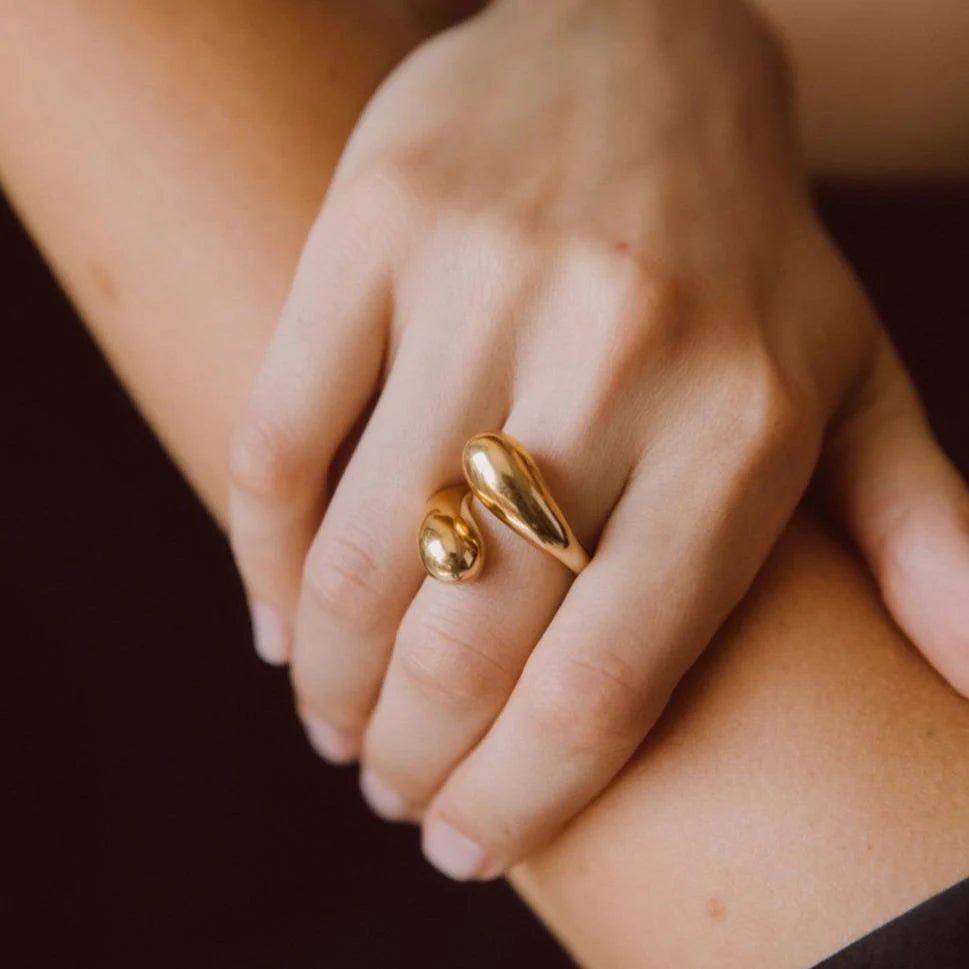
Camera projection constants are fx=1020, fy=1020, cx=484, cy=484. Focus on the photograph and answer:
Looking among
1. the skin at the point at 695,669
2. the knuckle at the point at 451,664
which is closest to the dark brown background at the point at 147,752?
the skin at the point at 695,669

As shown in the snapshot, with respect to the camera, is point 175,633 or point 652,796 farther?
point 175,633

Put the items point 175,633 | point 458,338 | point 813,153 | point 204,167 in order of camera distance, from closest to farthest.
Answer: point 458,338 → point 204,167 → point 175,633 → point 813,153

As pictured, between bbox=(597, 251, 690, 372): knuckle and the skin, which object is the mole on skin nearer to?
the skin

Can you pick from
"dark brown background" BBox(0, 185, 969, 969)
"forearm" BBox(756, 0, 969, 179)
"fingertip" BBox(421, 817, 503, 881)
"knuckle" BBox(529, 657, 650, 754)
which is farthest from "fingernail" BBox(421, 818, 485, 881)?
"forearm" BBox(756, 0, 969, 179)

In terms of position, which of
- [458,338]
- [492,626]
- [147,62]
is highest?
[147,62]

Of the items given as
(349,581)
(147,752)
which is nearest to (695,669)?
(349,581)

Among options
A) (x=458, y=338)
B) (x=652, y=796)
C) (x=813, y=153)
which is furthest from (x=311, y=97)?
(x=813, y=153)

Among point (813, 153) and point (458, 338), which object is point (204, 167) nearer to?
point (458, 338)
